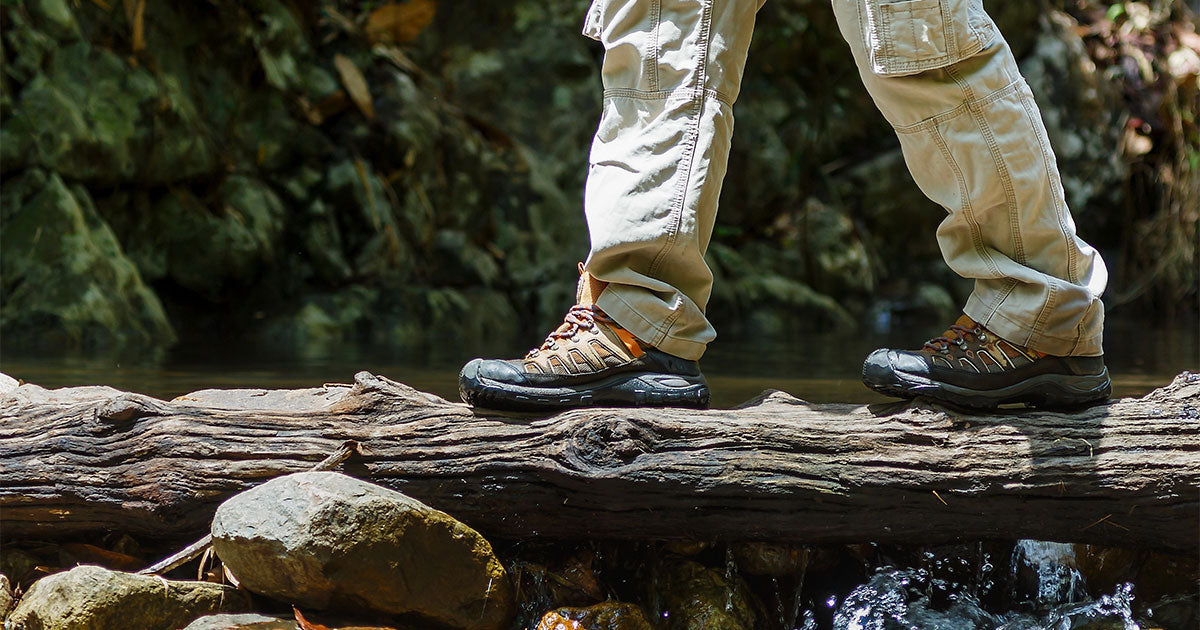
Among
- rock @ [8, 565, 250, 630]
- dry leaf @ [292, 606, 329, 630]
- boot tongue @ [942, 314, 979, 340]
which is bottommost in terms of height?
dry leaf @ [292, 606, 329, 630]

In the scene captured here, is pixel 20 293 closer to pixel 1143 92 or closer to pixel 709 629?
pixel 709 629

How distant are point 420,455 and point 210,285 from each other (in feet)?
17.7

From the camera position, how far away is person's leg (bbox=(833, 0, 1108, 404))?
1601 millimetres

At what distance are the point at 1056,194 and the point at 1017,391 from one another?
0.34 metres

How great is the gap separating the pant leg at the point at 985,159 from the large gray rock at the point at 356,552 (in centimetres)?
100

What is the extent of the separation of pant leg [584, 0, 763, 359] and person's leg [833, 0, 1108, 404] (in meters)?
0.25

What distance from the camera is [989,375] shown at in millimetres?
1702

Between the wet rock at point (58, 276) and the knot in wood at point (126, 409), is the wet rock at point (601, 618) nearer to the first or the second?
the knot in wood at point (126, 409)

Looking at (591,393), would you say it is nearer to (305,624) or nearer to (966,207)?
(305,624)

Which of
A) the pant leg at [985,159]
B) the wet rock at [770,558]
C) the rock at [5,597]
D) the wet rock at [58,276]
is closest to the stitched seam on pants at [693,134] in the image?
the pant leg at [985,159]

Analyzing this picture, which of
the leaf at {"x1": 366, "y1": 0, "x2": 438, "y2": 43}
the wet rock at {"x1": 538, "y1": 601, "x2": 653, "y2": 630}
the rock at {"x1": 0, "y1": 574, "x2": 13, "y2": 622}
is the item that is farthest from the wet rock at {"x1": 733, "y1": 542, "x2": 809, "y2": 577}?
the leaf at {"x1": 366, "y1": 0, "x2": 438, "y2": 43}

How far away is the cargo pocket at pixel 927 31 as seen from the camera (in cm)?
158

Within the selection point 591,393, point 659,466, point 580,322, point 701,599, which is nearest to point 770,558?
point 701,599

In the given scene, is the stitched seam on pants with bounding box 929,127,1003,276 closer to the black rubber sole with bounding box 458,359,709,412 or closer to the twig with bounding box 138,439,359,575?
the black rubber sole with bounding box 458,359,709,412
